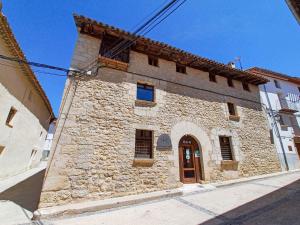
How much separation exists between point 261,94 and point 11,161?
18346mm

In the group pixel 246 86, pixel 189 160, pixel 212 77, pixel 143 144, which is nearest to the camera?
pixel 143 144

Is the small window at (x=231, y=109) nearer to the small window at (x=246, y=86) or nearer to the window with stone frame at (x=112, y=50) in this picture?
the small window at (x=246, y=86)

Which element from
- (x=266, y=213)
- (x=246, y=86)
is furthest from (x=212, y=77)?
(x=266, y=213)

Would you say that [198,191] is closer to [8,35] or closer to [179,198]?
[179,198]

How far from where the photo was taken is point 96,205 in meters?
4.62

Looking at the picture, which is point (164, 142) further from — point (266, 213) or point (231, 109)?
point (231, 109)

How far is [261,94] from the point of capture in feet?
39.2

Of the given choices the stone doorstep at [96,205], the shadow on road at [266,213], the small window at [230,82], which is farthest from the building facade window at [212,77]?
the stone doorstep at [96,205]

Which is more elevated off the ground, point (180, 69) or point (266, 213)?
point (180, 69)

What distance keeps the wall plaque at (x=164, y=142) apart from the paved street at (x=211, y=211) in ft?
6.52

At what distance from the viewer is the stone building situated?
5.36 meters

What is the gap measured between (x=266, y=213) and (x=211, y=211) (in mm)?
1293

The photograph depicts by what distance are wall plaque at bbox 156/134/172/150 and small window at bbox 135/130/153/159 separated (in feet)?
1.25

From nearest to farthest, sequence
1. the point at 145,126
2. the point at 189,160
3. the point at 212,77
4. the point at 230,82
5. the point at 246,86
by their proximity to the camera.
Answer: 1. the point at 145,126
2. the point at 189,160
3. the point at 212,77
4. the point at 230,82
5. the point at 246,86
